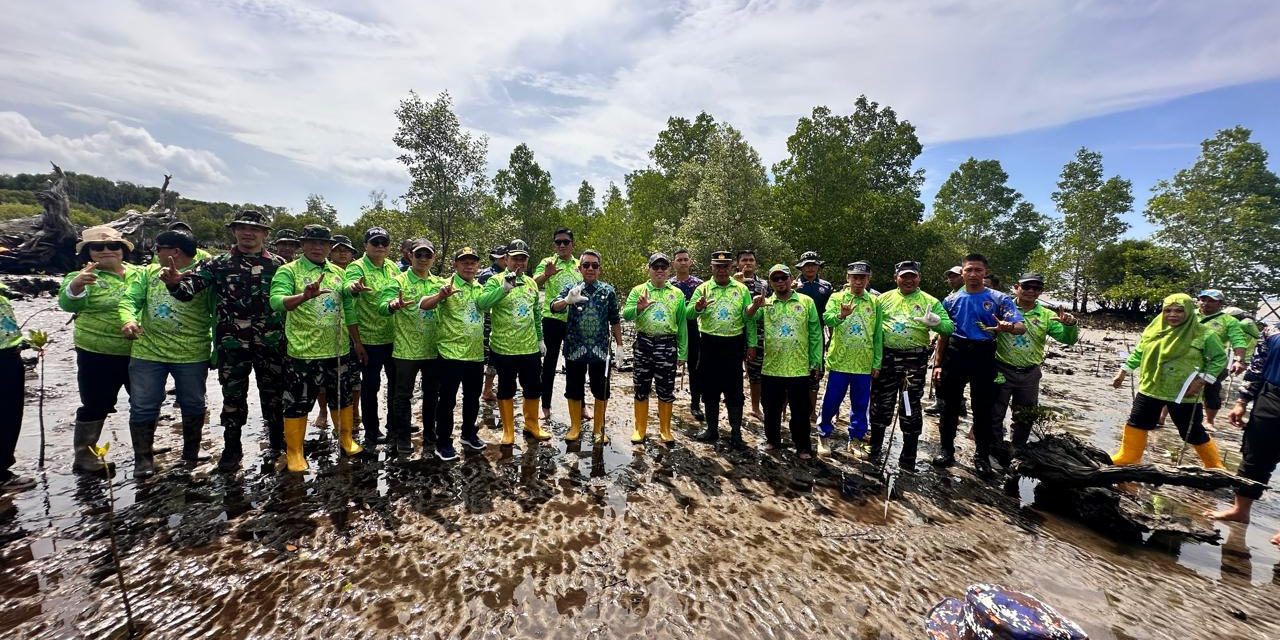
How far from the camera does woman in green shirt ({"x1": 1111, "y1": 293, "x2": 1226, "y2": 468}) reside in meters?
5.60

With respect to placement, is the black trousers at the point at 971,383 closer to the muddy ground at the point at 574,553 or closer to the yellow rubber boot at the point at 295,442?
the muddy ground at the point at 574,553

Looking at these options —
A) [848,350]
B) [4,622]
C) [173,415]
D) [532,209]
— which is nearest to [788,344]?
[848,350]

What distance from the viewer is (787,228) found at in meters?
33.8

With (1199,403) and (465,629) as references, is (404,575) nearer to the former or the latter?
(465,629)

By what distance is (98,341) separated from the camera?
5094mm

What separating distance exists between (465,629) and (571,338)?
12.9ft

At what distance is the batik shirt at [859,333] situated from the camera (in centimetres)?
621

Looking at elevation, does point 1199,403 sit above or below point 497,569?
above

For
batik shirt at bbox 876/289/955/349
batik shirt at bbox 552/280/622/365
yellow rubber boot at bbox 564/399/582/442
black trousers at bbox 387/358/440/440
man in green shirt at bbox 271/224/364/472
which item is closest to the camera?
man in green shirt at bbox 271/224/364/472

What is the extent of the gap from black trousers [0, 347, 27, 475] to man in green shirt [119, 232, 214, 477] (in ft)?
3.08

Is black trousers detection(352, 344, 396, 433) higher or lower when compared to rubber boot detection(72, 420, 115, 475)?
higher

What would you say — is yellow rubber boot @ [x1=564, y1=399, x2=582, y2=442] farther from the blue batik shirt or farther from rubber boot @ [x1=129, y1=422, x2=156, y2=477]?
the blue batik shirt

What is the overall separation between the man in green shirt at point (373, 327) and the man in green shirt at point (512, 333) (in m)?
1.26

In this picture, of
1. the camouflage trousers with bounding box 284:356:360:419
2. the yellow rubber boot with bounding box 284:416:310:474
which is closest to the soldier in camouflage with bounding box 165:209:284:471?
the camouflage trousers with bounding box 284:356:360:419
